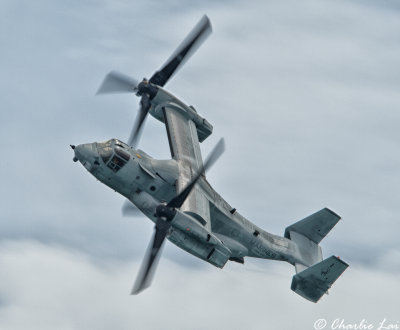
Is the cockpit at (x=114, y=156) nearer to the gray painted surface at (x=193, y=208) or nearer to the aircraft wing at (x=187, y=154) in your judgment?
the gray painted surface at (x=193, y=208)

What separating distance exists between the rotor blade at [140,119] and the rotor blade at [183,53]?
2095mm

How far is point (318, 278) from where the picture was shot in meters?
68.9

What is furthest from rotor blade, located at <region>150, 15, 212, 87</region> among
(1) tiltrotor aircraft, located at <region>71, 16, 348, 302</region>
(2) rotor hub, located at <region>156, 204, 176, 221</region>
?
(2) rotor hub, located at <region>156, 204, 176, 221</region>

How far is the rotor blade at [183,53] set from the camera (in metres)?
75.1

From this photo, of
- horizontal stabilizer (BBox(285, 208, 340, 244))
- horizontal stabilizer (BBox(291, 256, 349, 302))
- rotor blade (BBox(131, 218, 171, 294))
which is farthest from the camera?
horizontal stabilizer (BBox(285, 208, 340, 244))

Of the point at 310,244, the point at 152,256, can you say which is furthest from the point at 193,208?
the point at 310,244

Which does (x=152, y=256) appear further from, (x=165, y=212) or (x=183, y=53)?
(x=183, y=53)

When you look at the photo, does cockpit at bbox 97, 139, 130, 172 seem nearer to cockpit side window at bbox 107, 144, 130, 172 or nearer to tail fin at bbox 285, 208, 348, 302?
cockpit side window at bbox 107, 144, 130, 172

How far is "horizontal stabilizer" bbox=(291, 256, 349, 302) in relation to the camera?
224ft

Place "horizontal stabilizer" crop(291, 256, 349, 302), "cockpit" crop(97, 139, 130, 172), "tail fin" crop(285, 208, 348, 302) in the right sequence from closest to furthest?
"cockpit" crop(97, 139, 130, 172) < "horizontal stabilizer" crop(291, 256, 349, 302) < "tail fin" crop(285, 208, 348, 302)

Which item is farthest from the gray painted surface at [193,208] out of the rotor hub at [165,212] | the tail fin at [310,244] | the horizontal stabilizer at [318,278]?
the rotor hub at [165,212]

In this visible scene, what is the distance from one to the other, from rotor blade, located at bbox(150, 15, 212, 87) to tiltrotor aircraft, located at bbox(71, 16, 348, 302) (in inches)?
3.3

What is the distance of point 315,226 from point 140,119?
16.8 m

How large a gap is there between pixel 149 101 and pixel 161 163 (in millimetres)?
8423
